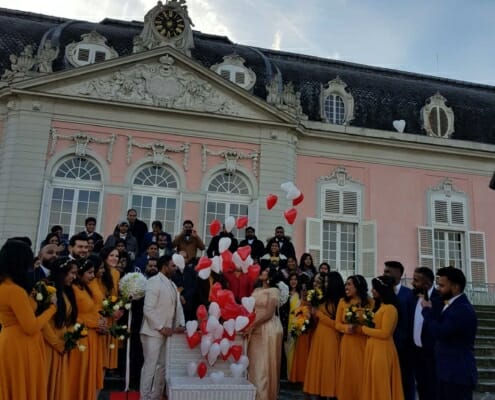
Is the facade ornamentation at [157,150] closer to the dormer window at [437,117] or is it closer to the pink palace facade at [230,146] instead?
the pink palace facade at [230,146]

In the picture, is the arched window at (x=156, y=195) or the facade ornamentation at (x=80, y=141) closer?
the facade ornamentation at (x=80, y=141)

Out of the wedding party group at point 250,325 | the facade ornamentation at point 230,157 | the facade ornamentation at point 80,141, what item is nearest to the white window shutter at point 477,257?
the facade ornamentation at point 230,157

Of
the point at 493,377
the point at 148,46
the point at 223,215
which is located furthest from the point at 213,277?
the point at 148,46

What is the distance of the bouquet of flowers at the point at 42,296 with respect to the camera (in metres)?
3.64

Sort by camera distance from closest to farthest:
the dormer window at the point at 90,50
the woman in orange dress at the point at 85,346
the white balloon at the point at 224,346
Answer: the woman in orange dress at the point at 85,346 → the white balloon at the point at 224,346 → the dormer window at the point at 90,50

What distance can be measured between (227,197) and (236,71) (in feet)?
13.9

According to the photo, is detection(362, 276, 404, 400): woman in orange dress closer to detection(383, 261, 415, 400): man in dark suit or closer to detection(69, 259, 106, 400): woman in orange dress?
detection(383, 261, 415, 400): man in dark suit

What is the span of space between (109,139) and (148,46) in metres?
3.17

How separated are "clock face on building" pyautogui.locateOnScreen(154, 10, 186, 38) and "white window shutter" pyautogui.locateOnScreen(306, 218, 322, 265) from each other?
7.06 metres

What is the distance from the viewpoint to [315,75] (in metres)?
16.0

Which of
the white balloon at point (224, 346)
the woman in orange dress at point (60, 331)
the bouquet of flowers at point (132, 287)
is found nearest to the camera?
the woman in orange dress at point (60, 331)

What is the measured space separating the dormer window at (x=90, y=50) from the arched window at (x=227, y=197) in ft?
16.3

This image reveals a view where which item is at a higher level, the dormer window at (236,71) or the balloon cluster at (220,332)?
the dormer window at (236,71)

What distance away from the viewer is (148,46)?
44.6 feet
